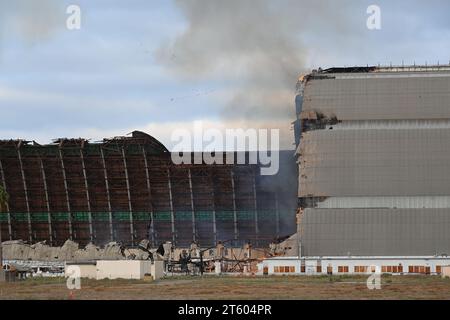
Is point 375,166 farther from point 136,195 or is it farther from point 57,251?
point 57,251

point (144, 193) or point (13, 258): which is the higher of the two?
point (144, 193)

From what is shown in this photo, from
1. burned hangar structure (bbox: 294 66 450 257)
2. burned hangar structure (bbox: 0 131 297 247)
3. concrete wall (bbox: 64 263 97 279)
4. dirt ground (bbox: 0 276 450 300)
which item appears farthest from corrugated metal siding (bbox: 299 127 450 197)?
concrete wall (bbox: 64 263 97 279)

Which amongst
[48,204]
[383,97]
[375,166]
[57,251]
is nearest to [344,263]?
[375,166]

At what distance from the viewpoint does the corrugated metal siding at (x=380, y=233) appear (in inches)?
5999

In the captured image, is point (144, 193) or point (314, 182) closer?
point (314, 182)

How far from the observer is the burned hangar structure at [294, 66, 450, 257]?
153 meters

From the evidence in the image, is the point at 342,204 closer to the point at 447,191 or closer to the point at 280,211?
the point at 447,191

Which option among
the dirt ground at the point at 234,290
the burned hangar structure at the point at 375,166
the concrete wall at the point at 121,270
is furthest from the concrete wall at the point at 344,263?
the concrete wall at the point at 121,270

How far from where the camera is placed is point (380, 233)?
153m
